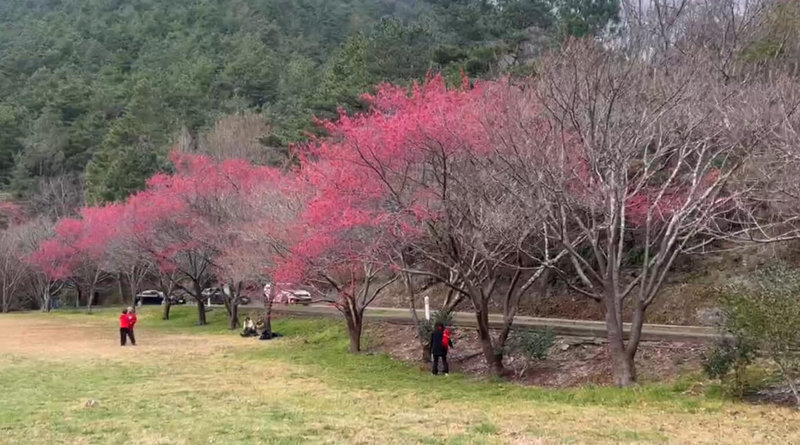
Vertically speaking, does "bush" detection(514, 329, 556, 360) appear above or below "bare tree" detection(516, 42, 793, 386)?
below

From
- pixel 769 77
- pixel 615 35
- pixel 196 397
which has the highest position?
pixel 615 35

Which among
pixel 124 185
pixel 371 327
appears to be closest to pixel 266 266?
pixel 371 327

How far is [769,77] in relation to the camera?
593 inches

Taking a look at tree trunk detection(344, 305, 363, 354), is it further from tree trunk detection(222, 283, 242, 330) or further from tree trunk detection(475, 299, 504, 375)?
tree trunk detection(222, 283, 242, 330)

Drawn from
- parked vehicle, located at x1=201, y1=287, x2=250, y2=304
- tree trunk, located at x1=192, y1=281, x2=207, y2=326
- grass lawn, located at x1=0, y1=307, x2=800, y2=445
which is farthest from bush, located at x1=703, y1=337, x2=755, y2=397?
parked vehicle, located at x1=201, y1=287, x2=250, y2=304

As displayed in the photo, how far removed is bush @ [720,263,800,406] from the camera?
10.8 meters

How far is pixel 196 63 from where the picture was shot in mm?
69875

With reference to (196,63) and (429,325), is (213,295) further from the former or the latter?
(196,63)

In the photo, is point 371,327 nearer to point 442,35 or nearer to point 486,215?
point 486,215

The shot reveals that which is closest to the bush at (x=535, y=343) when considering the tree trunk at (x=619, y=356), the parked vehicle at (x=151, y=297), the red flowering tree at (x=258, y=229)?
the tree trunk at (x=619, y=356)

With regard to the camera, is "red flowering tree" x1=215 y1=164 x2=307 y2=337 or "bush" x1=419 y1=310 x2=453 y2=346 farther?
"red flowering tree" x1=215 y1=164 x2=307 y2=337

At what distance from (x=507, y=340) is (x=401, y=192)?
16.2 ft

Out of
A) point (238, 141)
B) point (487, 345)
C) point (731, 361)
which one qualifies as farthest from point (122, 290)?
point (731, 361)

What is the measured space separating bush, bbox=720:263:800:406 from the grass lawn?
3.13 feet
